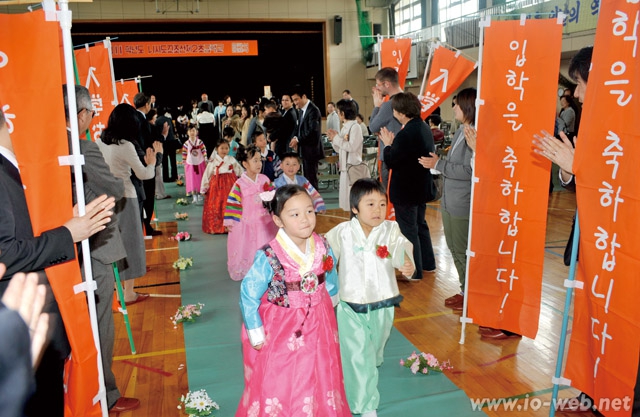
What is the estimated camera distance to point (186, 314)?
393cm

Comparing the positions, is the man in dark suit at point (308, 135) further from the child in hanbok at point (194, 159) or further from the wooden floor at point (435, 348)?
the wooden floor at point (435, 348)

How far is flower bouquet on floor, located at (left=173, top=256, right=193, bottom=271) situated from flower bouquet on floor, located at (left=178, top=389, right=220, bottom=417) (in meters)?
2.49

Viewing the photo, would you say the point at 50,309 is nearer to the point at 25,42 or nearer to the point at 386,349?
the point at 25,42

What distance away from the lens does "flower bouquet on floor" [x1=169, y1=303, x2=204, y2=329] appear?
3932 mm

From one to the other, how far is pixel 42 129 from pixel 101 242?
29.4 inches

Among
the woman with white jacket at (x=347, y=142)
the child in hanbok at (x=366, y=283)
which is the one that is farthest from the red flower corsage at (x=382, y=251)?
the woman with white jacket at (x=347, y=142)

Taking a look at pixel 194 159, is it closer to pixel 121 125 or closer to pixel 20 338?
pixel 121 125

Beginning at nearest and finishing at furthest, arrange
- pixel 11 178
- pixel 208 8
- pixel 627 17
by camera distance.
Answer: pixel 11 178 → pixel 627 17 → pixel 208 8

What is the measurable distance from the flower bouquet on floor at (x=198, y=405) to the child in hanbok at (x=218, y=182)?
13.0 feet

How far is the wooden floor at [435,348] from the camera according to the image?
291 cm

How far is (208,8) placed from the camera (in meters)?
16.0

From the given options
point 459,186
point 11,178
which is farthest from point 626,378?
point 11,178

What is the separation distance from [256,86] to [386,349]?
16037mm

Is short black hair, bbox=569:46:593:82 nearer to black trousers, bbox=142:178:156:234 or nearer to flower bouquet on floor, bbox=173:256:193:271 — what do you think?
flower bouquet on floor, bbox=173:256:193:271
